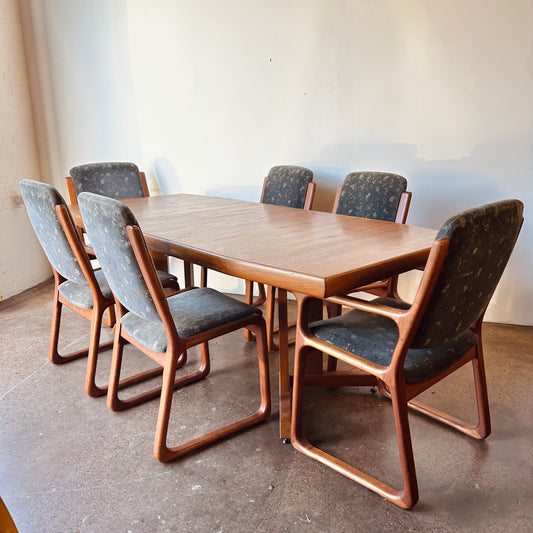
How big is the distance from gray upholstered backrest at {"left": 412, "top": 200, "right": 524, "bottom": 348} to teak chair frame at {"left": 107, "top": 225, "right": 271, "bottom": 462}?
2.34 feet

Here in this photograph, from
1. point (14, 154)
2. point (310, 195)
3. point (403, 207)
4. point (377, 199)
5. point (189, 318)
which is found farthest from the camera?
point (14, 154)

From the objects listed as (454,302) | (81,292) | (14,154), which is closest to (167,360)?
(81,292)

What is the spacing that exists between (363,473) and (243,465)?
43 cm

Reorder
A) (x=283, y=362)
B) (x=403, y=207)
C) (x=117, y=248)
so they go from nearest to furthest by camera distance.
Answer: (x=117, y=248) → (x=283, y=362) → (x=403, y=207)

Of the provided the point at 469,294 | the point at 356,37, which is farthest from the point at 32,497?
the point at 356,37

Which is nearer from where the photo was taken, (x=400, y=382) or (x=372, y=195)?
(x=400, y=382)

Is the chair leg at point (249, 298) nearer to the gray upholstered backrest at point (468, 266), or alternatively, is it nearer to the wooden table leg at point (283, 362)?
the wooden table leg at point (283, 362)

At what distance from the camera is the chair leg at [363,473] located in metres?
1.39

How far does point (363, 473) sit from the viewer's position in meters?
1.57

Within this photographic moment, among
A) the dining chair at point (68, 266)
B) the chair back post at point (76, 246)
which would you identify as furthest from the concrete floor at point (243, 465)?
the chair back post at point (76, 246)

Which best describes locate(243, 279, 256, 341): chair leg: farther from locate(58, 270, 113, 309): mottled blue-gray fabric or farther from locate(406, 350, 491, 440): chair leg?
locate(406, 350, 491, 440): chair leg

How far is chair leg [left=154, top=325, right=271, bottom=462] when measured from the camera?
5.31ft

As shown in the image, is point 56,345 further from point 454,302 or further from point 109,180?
point 454,302

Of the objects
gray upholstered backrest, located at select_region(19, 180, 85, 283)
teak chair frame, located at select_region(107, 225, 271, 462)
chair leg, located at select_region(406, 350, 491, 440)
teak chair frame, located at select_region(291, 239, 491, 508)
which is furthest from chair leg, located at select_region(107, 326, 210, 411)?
chair leg, located at select_region(406, 350, 491, 440)
